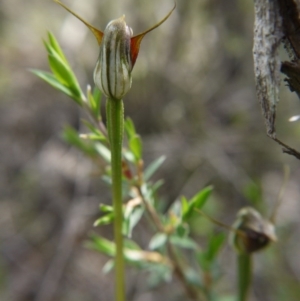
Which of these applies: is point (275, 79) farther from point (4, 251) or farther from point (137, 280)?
point (4, 251)

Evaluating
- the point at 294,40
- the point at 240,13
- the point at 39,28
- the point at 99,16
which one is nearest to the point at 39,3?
the point at 39,28

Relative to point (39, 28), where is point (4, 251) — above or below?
below

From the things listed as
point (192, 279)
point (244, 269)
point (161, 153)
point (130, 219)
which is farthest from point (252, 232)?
point (161, 153)

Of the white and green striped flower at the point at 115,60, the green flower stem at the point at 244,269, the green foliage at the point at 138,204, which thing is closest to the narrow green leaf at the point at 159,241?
the green foliage at the point at 138,204

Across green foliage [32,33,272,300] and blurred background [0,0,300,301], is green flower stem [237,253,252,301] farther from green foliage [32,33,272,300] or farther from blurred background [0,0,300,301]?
blurred background [0,0,300,301]

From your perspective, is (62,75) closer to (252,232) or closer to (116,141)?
(116,141)
